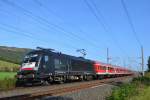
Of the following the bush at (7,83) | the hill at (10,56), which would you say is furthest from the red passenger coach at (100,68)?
the bush at (7,83)

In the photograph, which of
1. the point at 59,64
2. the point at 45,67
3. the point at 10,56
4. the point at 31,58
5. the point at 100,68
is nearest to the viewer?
the point at 45,67

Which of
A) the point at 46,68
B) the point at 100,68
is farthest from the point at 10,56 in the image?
the point at 46,68

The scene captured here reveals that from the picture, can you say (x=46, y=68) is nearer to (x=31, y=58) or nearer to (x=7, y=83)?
(x=31, y=58)

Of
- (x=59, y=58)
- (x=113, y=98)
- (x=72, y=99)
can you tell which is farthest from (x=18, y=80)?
(x=113, y=98)

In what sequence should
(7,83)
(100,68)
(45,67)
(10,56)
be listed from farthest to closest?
1. (10,56)
2. (100,68)
3. (45,67)
4. (7,83)

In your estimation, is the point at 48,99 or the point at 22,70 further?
the point at 22,70

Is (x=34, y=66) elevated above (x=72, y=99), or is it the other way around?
(x=34, y=66)

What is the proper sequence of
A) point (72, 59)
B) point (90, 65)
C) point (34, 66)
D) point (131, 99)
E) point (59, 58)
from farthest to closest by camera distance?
point (90, 65), point (72, 59), point (59, 58), point (34, 66), point (131, 99)

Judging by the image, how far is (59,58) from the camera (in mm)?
31656

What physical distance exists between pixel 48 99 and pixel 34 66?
41.6 feet

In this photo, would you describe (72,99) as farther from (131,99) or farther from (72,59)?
(72,59)

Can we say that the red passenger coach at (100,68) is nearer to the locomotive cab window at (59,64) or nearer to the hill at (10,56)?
the locomotive cab window at (59,64)

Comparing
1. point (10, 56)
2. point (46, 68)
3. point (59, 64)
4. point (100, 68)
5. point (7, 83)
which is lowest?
point (7, 83)

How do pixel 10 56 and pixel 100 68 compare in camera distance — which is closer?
pixel 100 68
